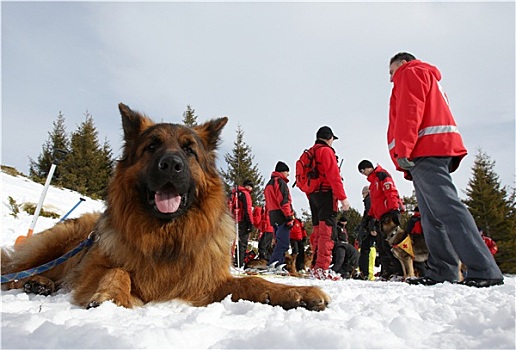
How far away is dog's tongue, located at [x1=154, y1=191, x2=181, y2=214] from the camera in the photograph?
3070mm

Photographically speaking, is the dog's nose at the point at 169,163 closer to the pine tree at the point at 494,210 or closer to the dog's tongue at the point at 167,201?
the dog's tongue at the point at 167,201

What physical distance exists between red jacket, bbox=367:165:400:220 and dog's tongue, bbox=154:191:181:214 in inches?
261

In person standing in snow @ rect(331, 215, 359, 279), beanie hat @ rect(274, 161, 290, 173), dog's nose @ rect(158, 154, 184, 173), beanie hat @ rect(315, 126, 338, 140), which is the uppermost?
beanie hat @ rect(315, 126, 338, 140)

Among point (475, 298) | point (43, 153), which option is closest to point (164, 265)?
point (475, 298)

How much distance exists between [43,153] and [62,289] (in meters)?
32.8

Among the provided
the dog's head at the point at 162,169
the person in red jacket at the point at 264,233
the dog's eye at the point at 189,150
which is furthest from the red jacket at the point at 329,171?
the person in red jacket at the point at 264,233

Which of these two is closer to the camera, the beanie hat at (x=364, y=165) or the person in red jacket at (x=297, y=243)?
the beanie hat at (x=364, y=165)

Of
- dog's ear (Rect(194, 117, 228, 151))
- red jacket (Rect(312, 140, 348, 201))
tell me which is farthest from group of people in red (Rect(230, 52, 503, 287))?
red jacket (Rect(312, 140, 348, 201))

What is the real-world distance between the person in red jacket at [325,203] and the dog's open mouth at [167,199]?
4.68 metres

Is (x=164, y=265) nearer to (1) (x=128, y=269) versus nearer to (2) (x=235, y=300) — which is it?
(1) (x=128, y=269)

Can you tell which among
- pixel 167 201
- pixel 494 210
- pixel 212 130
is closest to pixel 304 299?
pixel 167 201

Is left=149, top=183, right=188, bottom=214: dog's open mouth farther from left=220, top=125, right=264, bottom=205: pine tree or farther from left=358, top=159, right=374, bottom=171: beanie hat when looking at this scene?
left=220, top=125, right=264, bottom=205: pine tree

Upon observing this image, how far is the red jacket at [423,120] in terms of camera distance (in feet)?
13.6

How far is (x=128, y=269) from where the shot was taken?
290 cm
